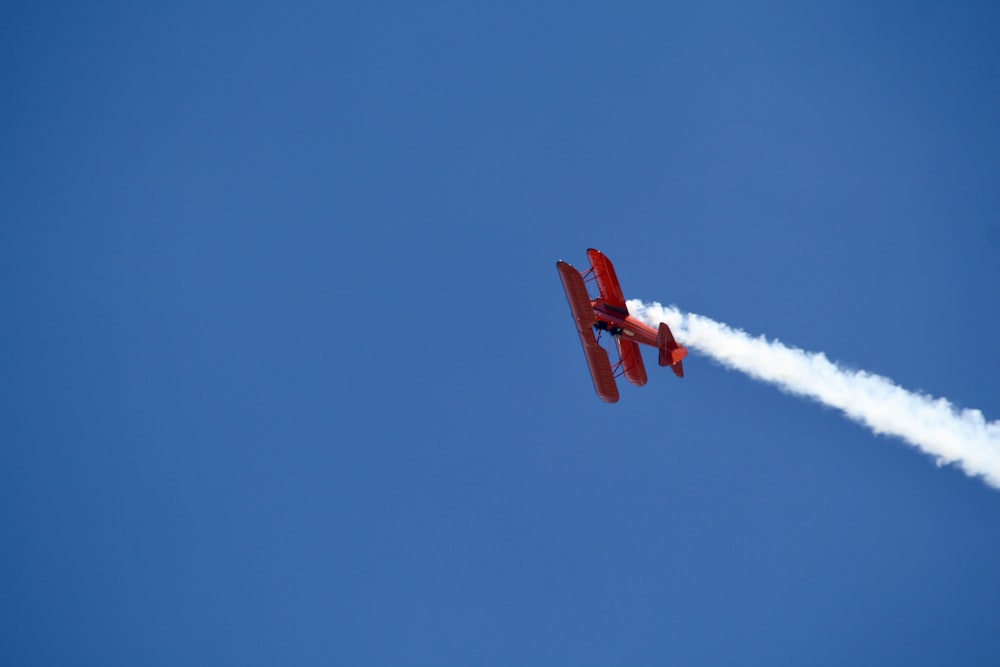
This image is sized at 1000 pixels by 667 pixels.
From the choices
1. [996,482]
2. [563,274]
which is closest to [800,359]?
[996,482]

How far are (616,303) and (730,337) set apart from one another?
7.22m

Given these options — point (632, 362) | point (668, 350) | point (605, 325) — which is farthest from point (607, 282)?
point (632, 362)

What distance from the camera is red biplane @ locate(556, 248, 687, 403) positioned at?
29.3m

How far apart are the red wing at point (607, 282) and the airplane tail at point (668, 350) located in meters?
1.59

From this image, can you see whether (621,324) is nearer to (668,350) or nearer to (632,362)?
(668,350)

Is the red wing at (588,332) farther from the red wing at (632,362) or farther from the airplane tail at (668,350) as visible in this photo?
the airplane tail at (668,350)

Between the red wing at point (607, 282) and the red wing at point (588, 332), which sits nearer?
the red wing at point (588, 332)

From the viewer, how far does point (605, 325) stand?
101 ft

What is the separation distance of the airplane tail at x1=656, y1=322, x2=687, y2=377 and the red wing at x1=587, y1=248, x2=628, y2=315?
159 centimetres

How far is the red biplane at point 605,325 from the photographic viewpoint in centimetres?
2931

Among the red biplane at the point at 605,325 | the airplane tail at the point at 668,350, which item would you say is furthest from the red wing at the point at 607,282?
the airplane tail at the point at 668,350

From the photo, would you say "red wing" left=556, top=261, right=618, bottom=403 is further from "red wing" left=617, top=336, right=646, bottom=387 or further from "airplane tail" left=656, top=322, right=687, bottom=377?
"airplane tail" left=656, top=322, right=687, bottom=377

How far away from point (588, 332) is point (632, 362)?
2943 mm

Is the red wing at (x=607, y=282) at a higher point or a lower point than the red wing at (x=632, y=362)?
higher
